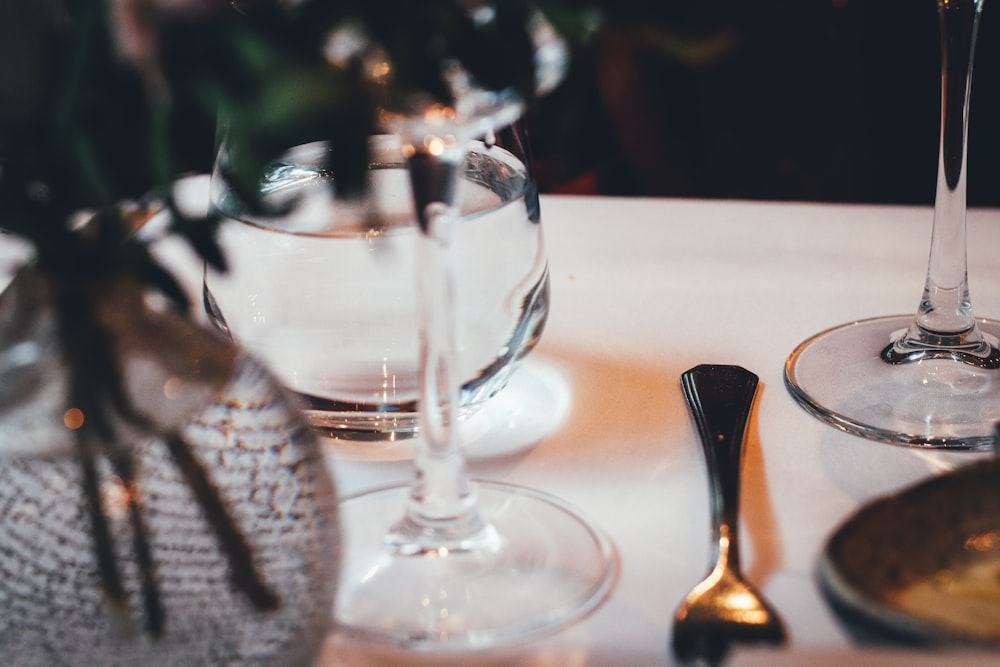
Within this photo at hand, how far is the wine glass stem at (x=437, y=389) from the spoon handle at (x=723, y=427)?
8 centimetres

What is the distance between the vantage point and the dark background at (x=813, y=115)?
169cm

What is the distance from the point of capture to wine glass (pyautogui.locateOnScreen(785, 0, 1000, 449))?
18.0 inches

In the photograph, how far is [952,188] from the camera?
494mm

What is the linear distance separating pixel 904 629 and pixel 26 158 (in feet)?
0.78

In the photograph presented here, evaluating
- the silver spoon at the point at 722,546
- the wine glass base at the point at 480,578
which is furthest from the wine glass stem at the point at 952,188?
the wine glass base at the point at 480,578

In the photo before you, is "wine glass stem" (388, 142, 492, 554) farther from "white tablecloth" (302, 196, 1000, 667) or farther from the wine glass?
the wine glass

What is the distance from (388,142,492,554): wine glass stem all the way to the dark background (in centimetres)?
119

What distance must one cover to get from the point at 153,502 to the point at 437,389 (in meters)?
0.09

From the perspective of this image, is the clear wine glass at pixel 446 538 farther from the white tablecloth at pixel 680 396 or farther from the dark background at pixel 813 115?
the dark background at pixel 813 115

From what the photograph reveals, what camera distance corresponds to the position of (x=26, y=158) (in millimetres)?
259

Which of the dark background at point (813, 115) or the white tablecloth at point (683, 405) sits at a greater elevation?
the white tablecloth at point (683, 405)

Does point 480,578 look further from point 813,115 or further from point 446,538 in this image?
point 813,115

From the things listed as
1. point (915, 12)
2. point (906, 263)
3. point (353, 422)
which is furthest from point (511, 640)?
point (915, 12)

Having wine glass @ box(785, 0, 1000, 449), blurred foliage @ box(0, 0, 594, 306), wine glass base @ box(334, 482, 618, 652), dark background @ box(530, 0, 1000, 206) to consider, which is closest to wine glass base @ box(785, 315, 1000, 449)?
wine glass @ box(785, 0, 1000, 449)
